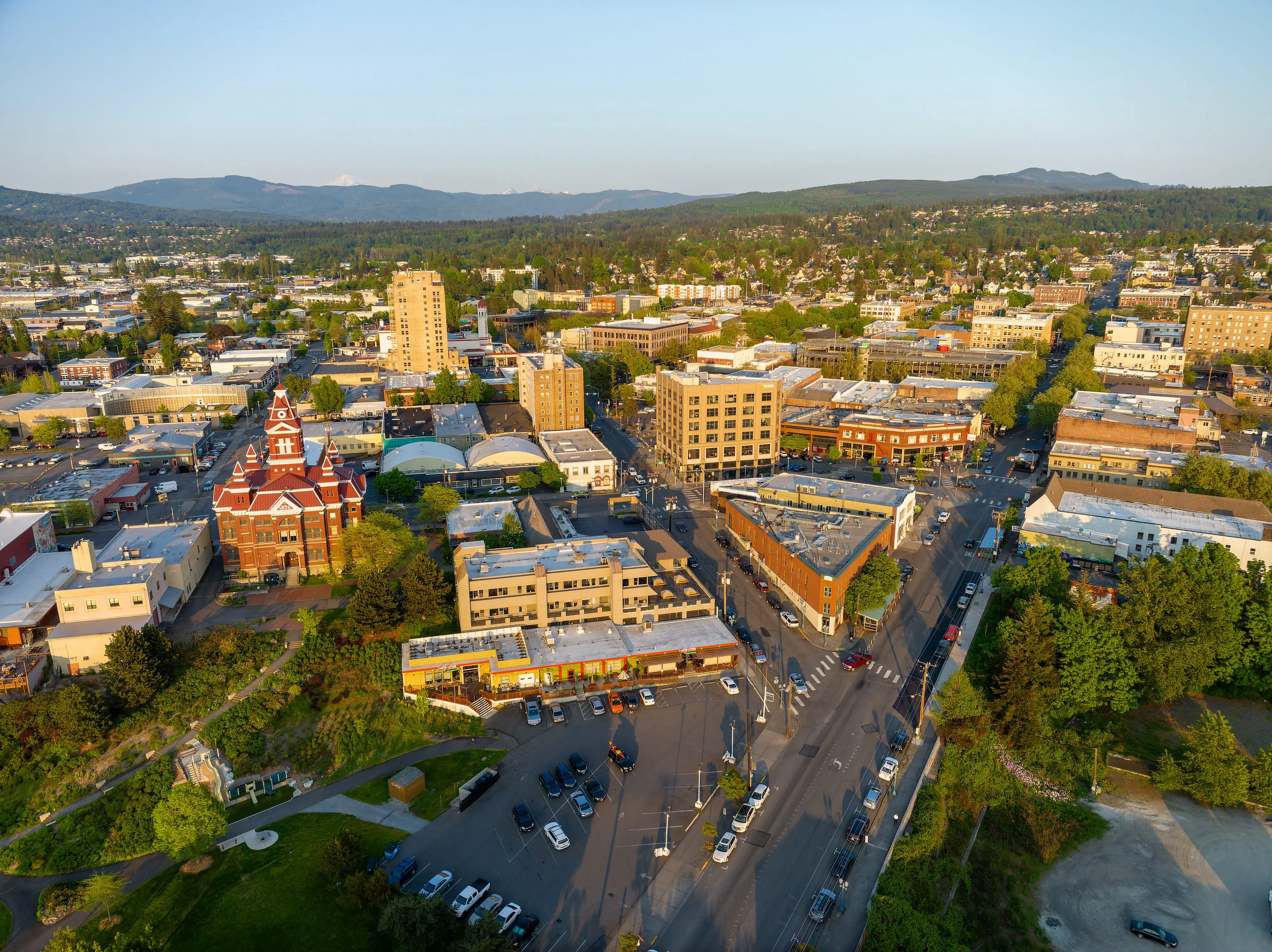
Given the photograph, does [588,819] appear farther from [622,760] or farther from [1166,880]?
[1166,880]

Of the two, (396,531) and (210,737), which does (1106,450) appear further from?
(210,737)

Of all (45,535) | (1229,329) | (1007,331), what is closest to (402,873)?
(45,535)

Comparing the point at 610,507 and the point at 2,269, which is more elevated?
the point at 2,269

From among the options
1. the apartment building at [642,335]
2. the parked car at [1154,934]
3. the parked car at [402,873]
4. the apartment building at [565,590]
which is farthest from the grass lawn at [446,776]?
the apartment building at [642,335]

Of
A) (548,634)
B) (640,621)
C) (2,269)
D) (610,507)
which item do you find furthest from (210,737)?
(2,269)

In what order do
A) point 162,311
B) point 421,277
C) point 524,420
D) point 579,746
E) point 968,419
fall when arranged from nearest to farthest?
point 579,746 < point 968,419 < point 524,420 < point 421,277 < point 162,311

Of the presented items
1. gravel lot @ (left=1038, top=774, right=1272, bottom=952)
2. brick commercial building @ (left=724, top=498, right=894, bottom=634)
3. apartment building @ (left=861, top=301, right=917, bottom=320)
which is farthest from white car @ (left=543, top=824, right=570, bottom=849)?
apartment building @ (left=861, top=301, right=917, bottom=320)

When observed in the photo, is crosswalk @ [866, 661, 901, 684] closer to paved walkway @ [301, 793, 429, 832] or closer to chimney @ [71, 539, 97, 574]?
paved walkway @ [301, 793, 429, 832]
